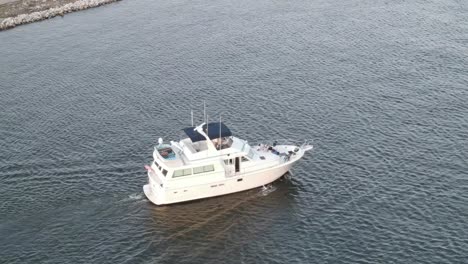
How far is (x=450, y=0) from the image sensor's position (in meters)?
146

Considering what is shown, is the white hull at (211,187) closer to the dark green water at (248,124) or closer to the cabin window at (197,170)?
the dark green water at (248,124)

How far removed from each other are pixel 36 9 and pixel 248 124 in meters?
88.4

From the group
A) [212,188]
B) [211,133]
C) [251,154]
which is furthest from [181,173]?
[251,154]

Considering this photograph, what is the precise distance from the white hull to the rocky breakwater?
90181mm

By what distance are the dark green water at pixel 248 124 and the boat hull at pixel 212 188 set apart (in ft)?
3.63

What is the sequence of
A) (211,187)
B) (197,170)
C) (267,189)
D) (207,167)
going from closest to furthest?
(197,170) < (207,167) < (211,187) < (267,189)

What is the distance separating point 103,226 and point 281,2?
10030cm

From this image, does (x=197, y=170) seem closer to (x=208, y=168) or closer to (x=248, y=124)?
(x=208, y=168)

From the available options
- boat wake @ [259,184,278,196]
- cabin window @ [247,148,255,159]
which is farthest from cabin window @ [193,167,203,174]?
boat wake @ [259,184,278,196]

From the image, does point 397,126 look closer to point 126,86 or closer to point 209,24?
point 126,86

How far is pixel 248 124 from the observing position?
306 ft

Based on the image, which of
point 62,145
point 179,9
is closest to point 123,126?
point 62,145

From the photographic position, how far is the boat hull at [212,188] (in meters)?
72.4

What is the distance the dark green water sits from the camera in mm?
66438
